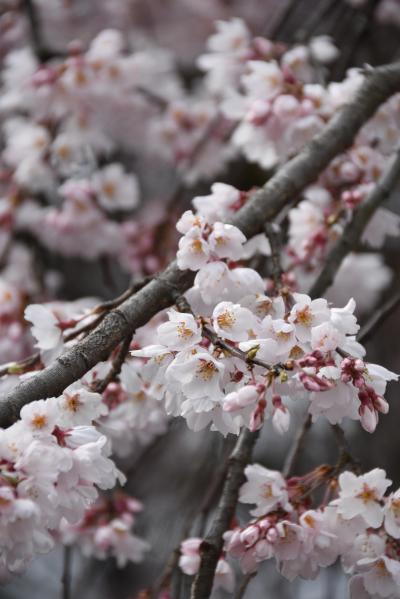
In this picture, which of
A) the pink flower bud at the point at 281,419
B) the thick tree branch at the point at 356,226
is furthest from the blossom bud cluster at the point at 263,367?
the thick tree branch at the point at 356,226

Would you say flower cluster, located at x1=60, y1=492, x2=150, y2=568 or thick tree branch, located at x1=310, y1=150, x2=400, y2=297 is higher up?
thick tree branch, located at x1=310, y1=150, x2=400, y2=297

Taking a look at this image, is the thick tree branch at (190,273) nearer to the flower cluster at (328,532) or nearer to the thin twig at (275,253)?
the thin twig at (275,253)

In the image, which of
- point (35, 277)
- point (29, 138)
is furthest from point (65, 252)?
point (29, 138)

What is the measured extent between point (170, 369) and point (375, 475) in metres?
0.42

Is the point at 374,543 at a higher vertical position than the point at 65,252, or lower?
higher

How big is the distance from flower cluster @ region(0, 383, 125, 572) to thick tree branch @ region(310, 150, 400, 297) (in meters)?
0.72

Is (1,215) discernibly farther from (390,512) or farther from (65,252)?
(390,512)

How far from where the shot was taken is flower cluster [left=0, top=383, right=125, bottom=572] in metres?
1.15

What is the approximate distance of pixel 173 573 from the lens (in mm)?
1850

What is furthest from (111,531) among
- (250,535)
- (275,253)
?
(275,253)

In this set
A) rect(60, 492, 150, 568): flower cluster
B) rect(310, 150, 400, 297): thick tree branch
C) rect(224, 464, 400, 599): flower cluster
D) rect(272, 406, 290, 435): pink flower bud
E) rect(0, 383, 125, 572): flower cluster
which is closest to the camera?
rect(0, 383, 125, 572): flower cluster

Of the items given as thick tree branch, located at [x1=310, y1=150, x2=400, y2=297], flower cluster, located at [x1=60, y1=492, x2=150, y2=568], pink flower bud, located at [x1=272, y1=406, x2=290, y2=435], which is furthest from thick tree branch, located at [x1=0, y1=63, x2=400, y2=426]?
flower cluster, located at [x1=60, y1=492, x2=150, y2=568]

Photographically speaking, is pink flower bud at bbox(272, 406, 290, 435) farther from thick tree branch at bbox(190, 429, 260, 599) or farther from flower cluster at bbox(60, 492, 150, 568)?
flower cluster at bbox(60, 492, 150, 568)

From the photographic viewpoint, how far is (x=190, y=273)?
1.51 m
